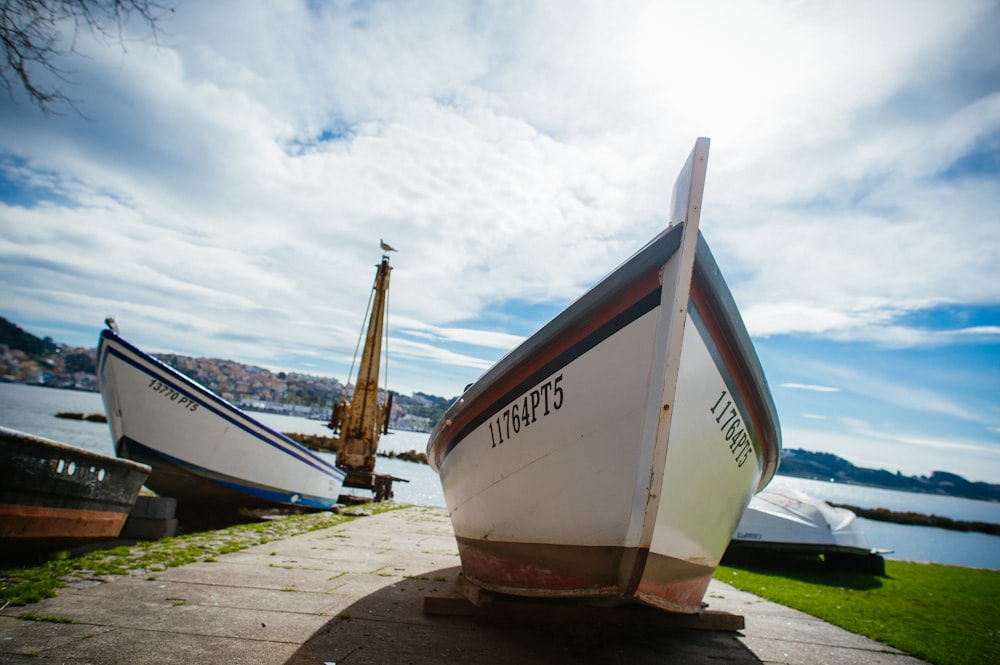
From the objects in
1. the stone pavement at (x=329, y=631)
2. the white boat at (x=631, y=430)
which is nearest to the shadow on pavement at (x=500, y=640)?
the stone pavement at (x=329, y=631)

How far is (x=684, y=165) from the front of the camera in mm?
2971

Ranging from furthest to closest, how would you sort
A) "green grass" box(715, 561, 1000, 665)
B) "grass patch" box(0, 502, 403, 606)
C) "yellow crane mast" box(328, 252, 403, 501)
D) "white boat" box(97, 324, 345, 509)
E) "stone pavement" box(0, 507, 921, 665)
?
"yellow crane mast" box(328, 252, 403, 501)
"white boat" box(97, 324, 345, 509)
"green grass" box(715, 561, 1000, 665)
"grass patch" box(0, 502, 403, 606)
"stone pavement" box(0, 507, 921, 665)

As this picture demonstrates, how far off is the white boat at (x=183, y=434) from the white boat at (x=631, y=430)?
25.4 ft

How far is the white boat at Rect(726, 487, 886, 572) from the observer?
893 centimetres

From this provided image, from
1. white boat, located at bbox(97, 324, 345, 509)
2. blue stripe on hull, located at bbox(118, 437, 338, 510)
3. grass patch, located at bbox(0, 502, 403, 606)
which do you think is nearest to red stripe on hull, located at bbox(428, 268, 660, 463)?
grass patch, located at bbox(0, 502, 403, 606)

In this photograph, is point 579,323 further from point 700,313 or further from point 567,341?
point 700,313

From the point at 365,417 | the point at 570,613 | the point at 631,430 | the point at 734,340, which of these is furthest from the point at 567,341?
the point at 365,417

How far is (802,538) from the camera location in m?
8.95

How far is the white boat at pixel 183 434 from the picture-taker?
874 cm

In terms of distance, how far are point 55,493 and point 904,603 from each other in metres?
9.28

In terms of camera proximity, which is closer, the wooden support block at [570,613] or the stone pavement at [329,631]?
the stone pavement at [329,631]

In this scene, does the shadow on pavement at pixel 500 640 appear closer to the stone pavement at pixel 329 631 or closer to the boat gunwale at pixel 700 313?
the stone pavement at pixel 329 631

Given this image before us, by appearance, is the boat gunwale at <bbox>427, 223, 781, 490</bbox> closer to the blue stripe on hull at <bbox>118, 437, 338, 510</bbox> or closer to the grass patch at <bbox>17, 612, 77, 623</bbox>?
the grass patch at <bbox>17, 612, 77, 623</bbox>

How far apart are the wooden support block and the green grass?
1.47 metres
